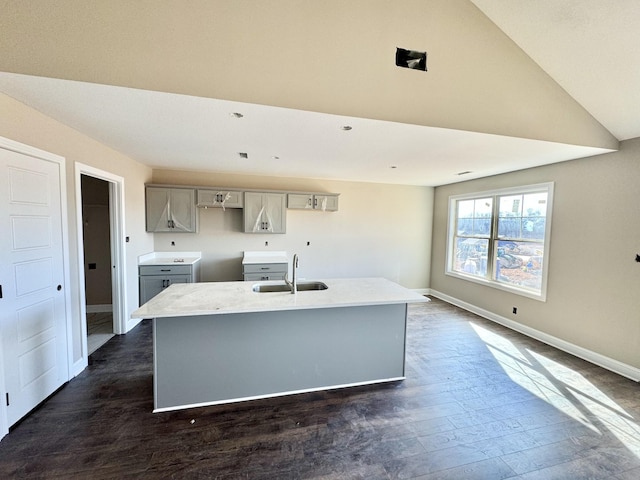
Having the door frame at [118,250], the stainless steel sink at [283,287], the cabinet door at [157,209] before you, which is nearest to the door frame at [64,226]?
the door frame at [118,250]

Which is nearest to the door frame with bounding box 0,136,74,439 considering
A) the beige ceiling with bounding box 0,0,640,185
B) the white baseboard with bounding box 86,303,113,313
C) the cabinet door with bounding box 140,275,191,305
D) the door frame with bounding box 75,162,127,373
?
the beige ceiling with bounding box 0,0,640,185

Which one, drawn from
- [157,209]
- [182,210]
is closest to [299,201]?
[182,210]

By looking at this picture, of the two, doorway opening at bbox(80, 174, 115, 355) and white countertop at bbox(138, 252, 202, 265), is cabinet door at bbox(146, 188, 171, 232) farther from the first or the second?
doorway opening at bbox(80, 174, 115, 355)

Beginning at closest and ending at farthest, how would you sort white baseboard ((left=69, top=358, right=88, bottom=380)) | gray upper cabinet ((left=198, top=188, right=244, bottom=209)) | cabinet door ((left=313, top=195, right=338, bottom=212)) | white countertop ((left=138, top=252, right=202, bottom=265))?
white baseboard ((left=69, top=358, right=88, bottom=380)), white countertop ((left=138, top=252, right=202, bottom=265)), gray upper cabinet ((left=198, top=188, right=244, bottom=209)), cabinet door ((left=313, top=195, right=338, bottom=212))

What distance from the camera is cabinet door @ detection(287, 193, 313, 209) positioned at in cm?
470

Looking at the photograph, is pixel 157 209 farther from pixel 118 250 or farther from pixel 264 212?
pixel 264 212

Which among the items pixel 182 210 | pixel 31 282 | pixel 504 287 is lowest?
pixel 504 287

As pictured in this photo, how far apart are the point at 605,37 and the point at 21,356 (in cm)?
500

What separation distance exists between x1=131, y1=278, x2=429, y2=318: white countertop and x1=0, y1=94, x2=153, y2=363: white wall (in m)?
1.07

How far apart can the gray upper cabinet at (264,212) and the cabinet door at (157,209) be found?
1.23 metres

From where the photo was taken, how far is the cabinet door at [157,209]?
4.16m

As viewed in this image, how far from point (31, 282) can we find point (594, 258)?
17.9 ft

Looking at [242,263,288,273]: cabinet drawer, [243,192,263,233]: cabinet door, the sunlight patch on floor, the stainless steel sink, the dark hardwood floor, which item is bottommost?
the dark hardwood floor

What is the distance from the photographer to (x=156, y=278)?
12.8 feet
